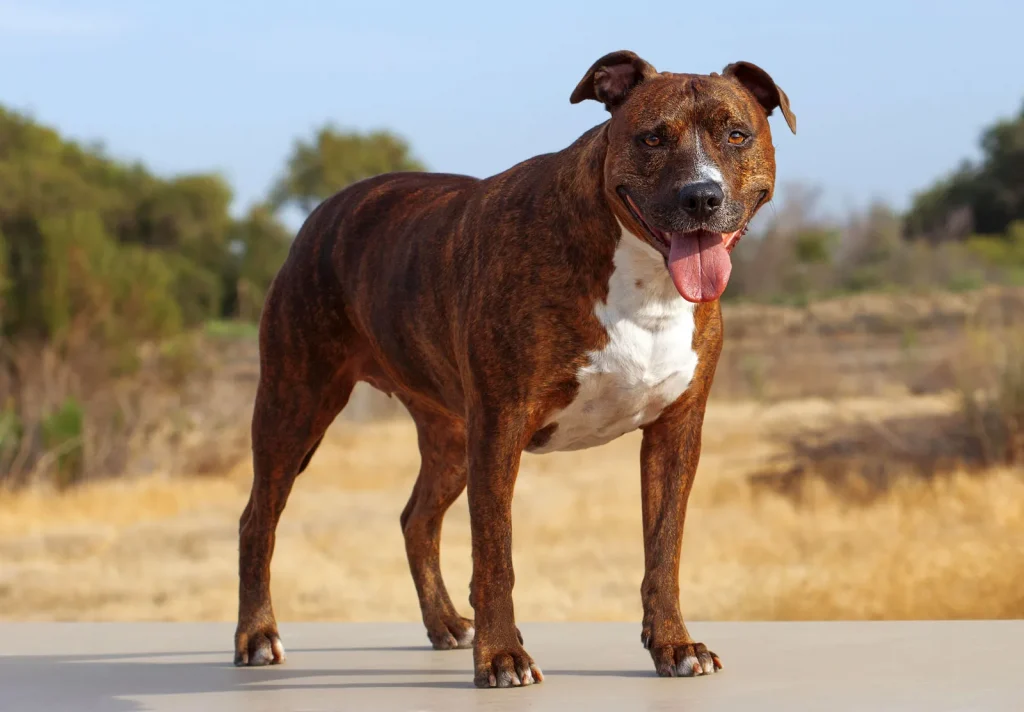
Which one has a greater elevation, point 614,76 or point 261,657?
point 614,76

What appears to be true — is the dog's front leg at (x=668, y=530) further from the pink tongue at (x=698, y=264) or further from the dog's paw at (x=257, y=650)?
the dog's paw at (x=257, y=650)

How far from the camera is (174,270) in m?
34.1

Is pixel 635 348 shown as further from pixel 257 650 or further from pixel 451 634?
pixel 257 650

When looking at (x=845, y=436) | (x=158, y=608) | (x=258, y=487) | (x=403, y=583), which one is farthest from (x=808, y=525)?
(x=258, y=487)

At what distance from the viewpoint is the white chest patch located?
4375 millimetres

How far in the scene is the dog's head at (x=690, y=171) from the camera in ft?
13.4

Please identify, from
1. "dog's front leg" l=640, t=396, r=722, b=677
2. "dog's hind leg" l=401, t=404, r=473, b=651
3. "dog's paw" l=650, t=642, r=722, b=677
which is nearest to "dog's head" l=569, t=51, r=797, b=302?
"dog's front leg" l=640, t=396, r=722, b=677

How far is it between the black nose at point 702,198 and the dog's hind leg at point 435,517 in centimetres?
194

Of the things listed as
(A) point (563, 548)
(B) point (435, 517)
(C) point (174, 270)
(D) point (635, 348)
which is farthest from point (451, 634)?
(C) point (174, 270)

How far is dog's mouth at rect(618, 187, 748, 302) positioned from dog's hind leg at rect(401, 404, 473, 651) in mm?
1771

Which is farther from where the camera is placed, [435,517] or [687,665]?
[435,517]

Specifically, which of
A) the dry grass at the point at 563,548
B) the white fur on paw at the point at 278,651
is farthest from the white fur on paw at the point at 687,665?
the dry grass at the point at 563,548

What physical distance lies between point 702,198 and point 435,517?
2135mm

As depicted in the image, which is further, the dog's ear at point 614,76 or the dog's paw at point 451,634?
the dog's paw at point 451,634
